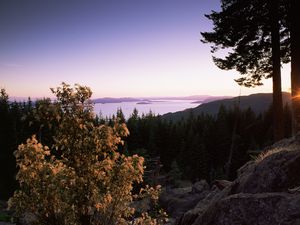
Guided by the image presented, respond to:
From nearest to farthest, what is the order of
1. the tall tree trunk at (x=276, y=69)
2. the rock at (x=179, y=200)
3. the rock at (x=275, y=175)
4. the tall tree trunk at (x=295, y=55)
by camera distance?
the rock at (x=275, y=175), the tall tree trunk at (x=295, y=55), the tall tree trunk at (x=276, y=69), the rock at (x=179, y=200)

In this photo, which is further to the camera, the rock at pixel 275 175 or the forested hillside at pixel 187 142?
the forested hillside at pixel 187 142

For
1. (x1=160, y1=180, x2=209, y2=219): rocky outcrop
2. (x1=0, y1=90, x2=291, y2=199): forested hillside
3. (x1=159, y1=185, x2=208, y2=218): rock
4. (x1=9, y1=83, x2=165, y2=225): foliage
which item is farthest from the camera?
(x1=0, y1=90, x2=291, y2=199): forested hillside

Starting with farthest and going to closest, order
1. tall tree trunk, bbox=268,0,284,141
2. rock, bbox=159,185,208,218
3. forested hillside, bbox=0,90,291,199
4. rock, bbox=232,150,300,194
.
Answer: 1. forested hillside, bbox=0,90,291,199
2. rock, bbox=159,185,208,218
3. tall tree trunk, bbox=268,0,284,141
4. rock, bbox=232,150,300,194

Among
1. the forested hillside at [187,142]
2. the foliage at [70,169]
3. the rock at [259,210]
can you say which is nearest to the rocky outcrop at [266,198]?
the rock at [259,210]

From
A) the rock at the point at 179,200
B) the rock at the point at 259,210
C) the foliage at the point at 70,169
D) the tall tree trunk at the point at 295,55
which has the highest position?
the tall tree trunk at the point at 295,55

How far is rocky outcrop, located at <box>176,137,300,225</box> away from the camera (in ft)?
23.7

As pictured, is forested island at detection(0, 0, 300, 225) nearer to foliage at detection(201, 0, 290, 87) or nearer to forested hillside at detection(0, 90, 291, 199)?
foliage at detection(201, 0, 290, 87)

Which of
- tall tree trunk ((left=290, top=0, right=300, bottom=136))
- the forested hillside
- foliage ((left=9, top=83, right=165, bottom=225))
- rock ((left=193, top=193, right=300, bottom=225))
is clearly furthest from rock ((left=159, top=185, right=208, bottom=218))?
foliage ((left=9, top=83, right=165, bottom=225))

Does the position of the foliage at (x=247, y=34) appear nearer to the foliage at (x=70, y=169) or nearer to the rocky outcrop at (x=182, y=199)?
the foliage at (x=70, y=169)

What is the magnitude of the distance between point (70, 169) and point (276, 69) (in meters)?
12.7

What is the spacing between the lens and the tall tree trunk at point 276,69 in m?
15.3

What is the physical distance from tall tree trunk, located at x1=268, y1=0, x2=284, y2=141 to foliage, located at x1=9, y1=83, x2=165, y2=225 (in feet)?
36.9

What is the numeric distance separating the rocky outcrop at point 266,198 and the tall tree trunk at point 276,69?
5.96m

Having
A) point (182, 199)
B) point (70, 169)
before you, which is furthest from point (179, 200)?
point (70, 169)
